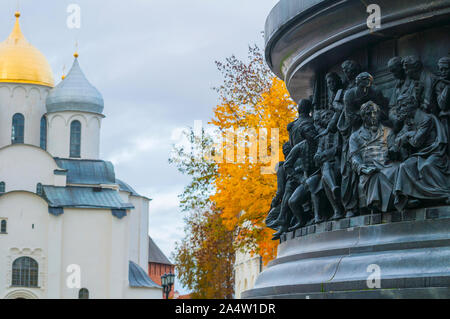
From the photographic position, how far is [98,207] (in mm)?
51844

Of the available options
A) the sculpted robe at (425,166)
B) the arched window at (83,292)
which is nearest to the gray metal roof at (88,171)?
the arched window at (83,292)

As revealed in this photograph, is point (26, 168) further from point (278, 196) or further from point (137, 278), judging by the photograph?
point (278, 196)

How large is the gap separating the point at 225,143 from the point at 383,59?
12.8 metres

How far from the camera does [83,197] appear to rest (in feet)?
175

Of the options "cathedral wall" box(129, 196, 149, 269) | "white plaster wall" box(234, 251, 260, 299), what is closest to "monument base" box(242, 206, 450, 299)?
"white plaster wall" box(234, 251, 260, 299)

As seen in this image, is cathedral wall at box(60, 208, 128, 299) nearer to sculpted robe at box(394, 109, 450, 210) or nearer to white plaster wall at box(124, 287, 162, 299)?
white plaster wall at box(124, 287, 162, 299)

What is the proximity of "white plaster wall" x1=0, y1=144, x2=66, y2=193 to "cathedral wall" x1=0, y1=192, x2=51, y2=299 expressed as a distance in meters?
2.72

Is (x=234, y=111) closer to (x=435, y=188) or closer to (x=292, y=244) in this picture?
(x=292, y=244)

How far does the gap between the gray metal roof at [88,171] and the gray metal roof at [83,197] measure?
0.79m

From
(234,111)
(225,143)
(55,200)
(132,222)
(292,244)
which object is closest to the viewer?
(292,244)

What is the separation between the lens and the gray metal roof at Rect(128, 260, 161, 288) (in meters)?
52.5

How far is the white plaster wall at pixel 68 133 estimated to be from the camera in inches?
2265

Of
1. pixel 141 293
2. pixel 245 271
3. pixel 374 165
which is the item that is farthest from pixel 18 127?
pixel 374 165

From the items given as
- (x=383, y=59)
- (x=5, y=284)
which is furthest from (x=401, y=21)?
(x=5, y=284)
